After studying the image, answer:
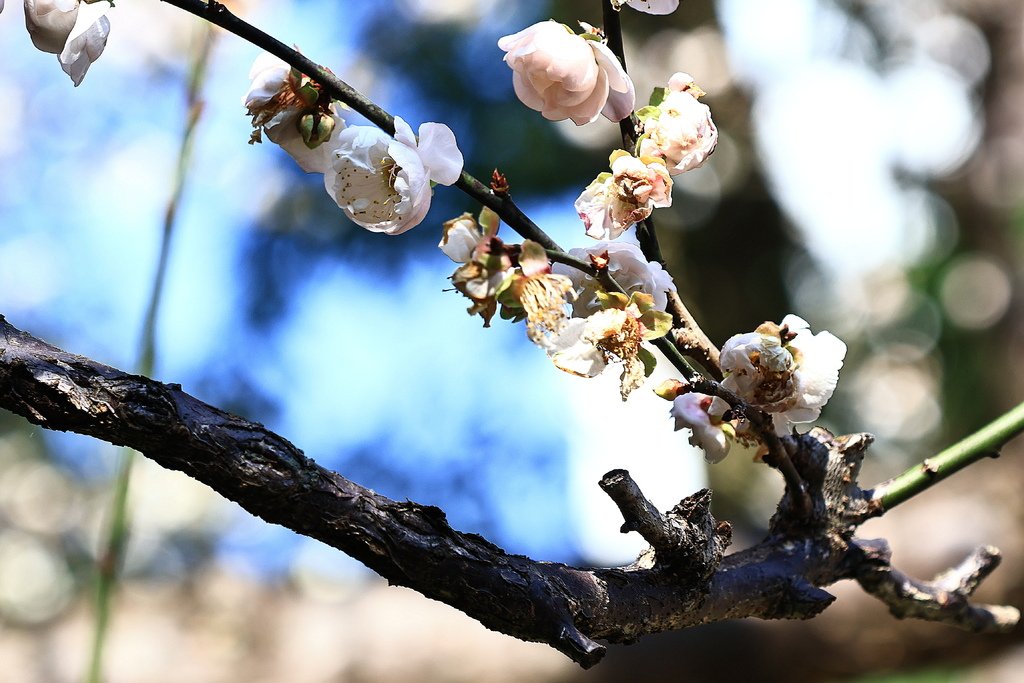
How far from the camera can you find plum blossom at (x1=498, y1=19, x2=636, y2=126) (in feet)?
0.91

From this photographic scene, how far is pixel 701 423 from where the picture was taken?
0.32m

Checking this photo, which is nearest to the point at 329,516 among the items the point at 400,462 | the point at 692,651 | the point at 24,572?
the point at 692,651

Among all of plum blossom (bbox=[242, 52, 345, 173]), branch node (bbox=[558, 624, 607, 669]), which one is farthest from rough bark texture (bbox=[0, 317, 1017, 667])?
plum blossom (bbox=[242, 52, 345, 173])

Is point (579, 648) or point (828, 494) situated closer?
point (579, 648)

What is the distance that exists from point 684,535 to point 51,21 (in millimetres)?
261

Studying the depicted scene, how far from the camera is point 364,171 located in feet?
0.94

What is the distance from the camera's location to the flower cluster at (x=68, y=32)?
10.4 inches

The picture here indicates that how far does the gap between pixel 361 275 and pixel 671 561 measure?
36.4 inches

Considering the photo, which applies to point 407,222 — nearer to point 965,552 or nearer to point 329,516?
point 329,516

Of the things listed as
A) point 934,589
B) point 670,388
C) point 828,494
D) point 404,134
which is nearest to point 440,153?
point 404,134

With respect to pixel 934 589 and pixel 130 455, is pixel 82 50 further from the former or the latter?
pixel 934 589

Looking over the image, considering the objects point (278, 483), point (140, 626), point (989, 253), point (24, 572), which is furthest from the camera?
point (24, 572)

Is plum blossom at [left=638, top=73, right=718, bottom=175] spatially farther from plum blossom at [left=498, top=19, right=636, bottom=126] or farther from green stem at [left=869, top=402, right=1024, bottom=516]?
green stem at [left=869, top=402, right=1024, bottom=516]

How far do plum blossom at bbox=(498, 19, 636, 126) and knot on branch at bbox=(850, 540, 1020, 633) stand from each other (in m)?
0.25
